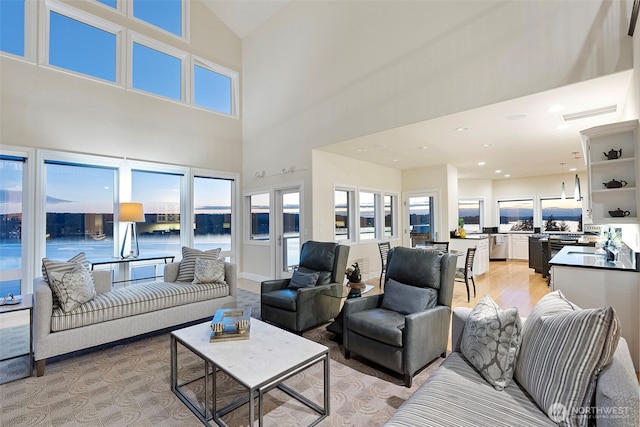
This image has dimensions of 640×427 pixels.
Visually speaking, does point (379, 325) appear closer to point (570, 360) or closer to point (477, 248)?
point (570, 360)

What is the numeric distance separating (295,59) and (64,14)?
3894 mm

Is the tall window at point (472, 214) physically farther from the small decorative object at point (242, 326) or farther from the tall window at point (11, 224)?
the tall window at point (11, 224)

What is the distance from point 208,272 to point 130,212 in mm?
2152

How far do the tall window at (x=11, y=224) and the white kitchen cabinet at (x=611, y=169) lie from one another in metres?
7.54

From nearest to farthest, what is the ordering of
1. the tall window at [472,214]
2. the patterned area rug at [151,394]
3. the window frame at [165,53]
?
the patterned area rug at [151,394]
the window frame at [165,53]
the tall window at [472,214]

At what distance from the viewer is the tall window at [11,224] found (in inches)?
175

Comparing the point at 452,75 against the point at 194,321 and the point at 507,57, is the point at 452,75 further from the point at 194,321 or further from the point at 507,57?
the point at 194,321

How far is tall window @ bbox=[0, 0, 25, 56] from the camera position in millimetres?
4465

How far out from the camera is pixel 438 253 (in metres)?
2.90

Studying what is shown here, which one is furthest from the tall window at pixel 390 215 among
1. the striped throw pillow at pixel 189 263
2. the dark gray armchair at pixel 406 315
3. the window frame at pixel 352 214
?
the striped throw pillow at pixel 189 263

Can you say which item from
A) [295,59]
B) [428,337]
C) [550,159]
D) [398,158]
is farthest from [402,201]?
[428,337]

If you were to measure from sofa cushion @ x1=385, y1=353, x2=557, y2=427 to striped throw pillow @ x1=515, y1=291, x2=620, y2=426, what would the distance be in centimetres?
7

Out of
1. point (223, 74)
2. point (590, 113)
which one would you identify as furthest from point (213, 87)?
point (590, 113)

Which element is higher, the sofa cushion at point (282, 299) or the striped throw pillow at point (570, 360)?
the striped throw pillow at point (570, 360)
